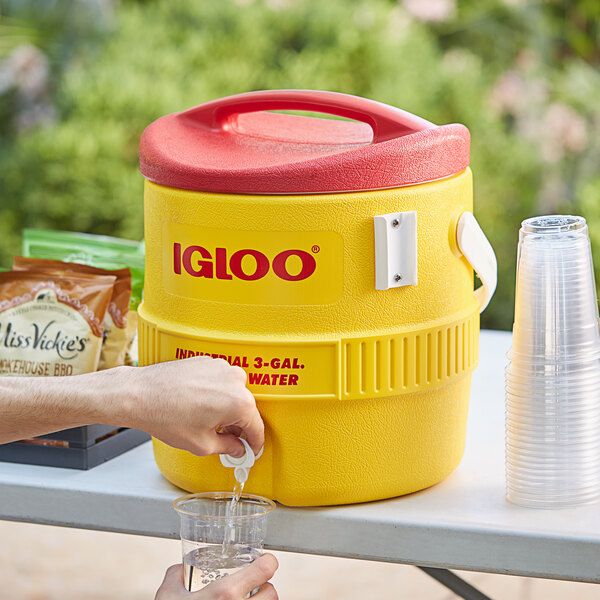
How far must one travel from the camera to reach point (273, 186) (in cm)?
105

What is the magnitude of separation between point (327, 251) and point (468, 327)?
0.21 m

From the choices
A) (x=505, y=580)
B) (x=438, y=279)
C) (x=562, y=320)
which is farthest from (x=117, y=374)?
(x=505, y=580)

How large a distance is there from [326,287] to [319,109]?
218 millimetres

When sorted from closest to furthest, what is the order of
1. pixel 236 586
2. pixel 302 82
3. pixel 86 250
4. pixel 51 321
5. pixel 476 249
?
pixel 236 586 → pixel 476 249 → pixel 51 321 → pixel 86 250 → pixel 302 82

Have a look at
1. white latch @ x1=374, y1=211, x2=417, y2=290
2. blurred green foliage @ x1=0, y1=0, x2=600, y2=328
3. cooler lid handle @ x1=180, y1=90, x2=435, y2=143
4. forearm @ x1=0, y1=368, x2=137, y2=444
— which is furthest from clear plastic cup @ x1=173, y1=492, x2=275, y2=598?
blurred green foliage @ x1=0, y1=0, x2=600, y2=328

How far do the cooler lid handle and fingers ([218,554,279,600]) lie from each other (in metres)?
0.43

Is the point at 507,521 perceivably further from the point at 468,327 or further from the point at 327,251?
the point at 327,251

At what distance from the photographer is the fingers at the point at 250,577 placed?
105 centimetres

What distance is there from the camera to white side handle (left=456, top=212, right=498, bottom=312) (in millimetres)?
1134

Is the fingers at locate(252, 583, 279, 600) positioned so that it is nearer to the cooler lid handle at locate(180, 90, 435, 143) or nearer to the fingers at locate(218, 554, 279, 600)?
the fingers at locate(218, 554, 279, 600)

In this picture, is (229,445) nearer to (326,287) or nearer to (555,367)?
(326,287)

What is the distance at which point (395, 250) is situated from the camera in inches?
42.1

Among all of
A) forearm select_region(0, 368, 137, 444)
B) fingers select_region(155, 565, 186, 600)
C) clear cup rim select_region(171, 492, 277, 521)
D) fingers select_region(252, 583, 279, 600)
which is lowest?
fingers select_region(155, 565, 186, 600)

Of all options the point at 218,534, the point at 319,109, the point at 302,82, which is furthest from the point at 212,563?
the point at 302,82
